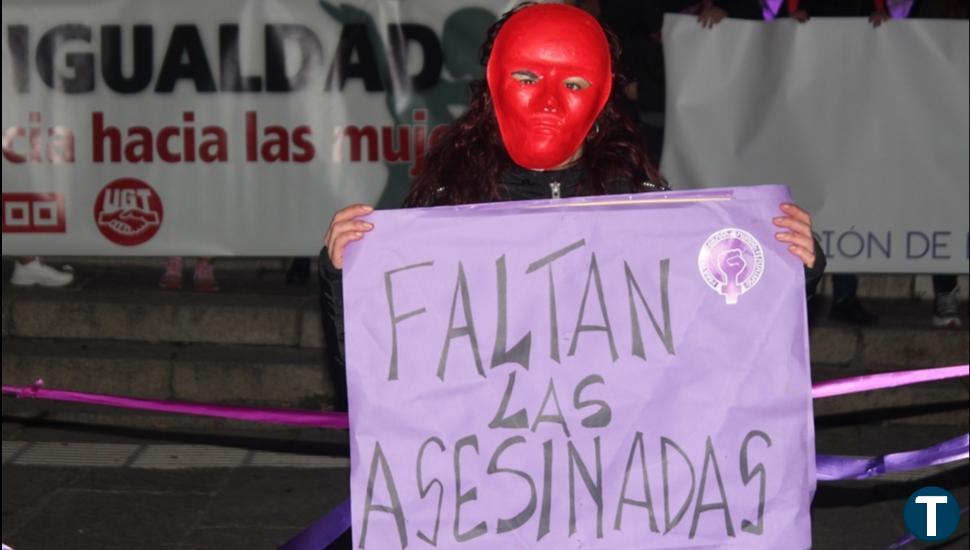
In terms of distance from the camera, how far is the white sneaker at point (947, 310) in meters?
6.66

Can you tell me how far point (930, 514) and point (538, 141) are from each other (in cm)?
153

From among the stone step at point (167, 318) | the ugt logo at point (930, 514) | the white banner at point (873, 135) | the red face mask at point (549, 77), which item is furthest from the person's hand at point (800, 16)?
the red face mask at point (549, 77)

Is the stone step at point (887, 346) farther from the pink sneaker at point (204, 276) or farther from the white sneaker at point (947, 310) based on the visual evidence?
the pink sneaker at point (204, 276)

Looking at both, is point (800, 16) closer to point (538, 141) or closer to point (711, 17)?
point (711, 17)

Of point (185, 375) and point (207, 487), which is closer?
point (207, 487)

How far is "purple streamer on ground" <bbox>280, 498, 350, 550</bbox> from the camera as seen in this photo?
133 inches

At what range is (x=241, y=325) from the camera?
22.0 feet

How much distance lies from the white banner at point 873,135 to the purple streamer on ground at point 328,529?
3710 mm

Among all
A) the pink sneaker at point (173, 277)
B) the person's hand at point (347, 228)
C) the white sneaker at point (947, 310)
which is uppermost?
the person's hand at point (347, 228)

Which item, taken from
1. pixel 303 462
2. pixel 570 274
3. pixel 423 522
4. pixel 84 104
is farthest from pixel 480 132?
pixel 84 104

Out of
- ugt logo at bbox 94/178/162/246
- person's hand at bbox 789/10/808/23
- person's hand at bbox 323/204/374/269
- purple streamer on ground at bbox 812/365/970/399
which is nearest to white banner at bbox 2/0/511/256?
ugt logo at bbox 94/178/162/246

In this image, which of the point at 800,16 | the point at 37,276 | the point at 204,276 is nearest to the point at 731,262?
the point at 800,16

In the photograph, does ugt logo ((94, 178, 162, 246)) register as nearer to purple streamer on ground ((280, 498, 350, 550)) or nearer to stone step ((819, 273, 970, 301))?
stone step ((819, 273, 970, 301))

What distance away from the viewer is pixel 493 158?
3.22 meters
